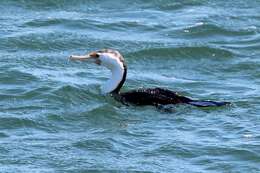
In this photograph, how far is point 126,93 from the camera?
15164 millimetres

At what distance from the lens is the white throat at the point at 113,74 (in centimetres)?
1548

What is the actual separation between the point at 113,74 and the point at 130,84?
91cm

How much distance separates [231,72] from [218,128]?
10.9 feet

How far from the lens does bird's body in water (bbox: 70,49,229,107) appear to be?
14.7m

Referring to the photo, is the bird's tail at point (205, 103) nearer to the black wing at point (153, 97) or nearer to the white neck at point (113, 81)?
the black wing at point (153, 97)

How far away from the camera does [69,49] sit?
Answer: 59.8 feet

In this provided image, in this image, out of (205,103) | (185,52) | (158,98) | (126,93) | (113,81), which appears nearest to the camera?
(205,103)

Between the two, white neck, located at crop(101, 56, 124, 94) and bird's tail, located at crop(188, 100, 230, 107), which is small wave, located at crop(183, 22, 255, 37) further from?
bird's tail, located at crop(188, 100, 230, 107)

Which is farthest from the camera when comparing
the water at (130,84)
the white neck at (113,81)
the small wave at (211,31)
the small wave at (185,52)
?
the small wave at (211,31)

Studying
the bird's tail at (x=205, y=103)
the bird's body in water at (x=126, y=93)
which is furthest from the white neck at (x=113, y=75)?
the bird's tail at (x=205, y=103)

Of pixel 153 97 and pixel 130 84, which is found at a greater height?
pixel 153 97

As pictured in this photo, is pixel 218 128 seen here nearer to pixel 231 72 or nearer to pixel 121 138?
pixel 121 138

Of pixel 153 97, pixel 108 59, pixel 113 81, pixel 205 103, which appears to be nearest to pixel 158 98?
pixel 153 97

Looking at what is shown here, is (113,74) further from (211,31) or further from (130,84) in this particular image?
(211,31)
